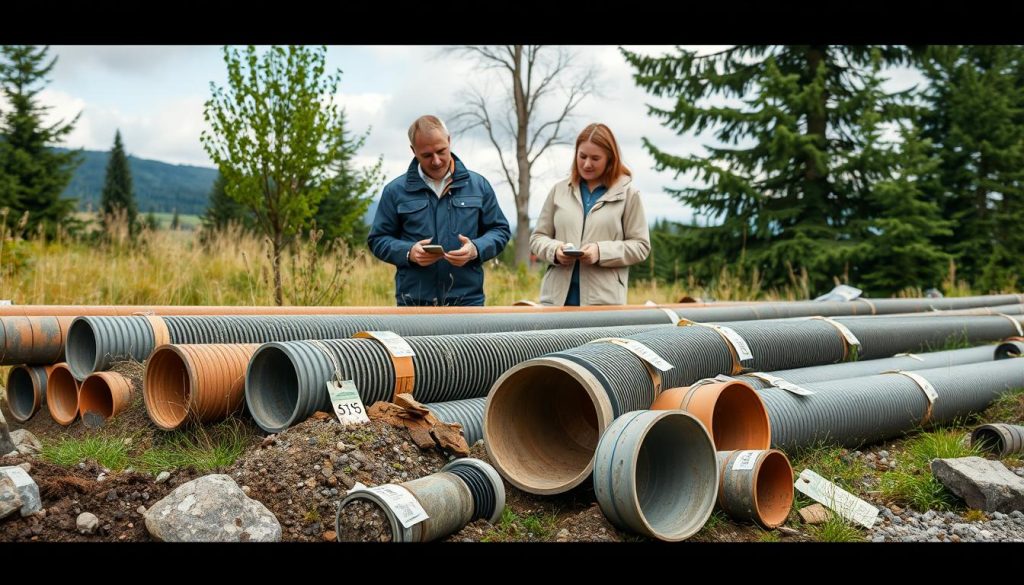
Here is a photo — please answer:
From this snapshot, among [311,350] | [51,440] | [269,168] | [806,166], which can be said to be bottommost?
[51,440]

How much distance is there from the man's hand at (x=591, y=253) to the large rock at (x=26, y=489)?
3.21 m

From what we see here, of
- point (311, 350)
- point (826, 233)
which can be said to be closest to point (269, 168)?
point (311, 350)

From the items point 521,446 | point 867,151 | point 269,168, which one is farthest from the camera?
point 867,151

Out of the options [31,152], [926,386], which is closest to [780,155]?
[926,386]

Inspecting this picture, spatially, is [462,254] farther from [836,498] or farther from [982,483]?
[982,483]

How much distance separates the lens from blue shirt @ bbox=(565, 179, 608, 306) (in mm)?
5203

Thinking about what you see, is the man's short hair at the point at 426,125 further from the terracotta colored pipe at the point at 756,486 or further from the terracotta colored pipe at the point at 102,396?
the terracotta colored pipe at the point at 756,486

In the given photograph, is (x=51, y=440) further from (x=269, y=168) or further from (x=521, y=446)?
(x=269, y=168)

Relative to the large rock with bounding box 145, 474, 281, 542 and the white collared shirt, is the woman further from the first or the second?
the large rock with bounding box 145, 474, 281, 542

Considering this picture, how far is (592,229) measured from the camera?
515 centimetres

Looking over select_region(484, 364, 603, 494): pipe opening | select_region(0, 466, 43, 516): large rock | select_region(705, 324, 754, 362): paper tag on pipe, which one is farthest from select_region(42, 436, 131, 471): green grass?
select_region(705, 324, 754, 362): paper tag on pipe

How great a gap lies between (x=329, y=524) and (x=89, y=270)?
6454 millimetres

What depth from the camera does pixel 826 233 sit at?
14602mm

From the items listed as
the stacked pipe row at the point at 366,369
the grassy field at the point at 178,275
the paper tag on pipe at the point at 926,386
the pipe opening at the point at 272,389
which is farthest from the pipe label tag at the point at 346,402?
the grassy field at the point at 178,275
